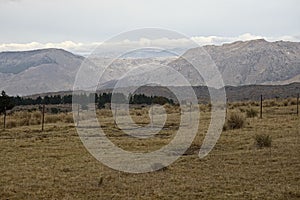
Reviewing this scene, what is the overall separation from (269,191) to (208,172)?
2.92 meters

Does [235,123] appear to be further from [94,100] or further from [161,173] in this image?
[94,100]

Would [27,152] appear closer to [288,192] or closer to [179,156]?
[179,156]

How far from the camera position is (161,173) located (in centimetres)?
1417

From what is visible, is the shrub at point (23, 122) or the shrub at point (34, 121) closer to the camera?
the shrub at point (23, 122)

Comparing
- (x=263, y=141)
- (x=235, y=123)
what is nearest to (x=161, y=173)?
(x=263, y=141)

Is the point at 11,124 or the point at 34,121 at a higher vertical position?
the point at 34,121

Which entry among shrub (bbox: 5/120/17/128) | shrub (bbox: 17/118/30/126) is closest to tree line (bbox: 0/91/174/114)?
shrub (bbox: 5/120/17/128)

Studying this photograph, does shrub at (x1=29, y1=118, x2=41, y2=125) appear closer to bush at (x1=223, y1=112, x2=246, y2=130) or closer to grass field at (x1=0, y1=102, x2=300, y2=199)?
grass field at (x1=0, y1=102, x2=300, y2=199)

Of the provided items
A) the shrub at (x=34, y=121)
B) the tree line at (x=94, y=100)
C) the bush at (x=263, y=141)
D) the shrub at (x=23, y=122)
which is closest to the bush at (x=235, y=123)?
the bush at (x=263, y=141)

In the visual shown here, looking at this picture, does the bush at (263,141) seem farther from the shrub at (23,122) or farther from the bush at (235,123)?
the shrub at (23,122)

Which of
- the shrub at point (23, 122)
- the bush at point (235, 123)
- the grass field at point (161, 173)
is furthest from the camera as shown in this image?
the shrub at point (23, 122)

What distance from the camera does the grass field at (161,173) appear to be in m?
11.5

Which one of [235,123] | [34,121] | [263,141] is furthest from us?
[34,121]

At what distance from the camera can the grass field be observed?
37.8 feet
